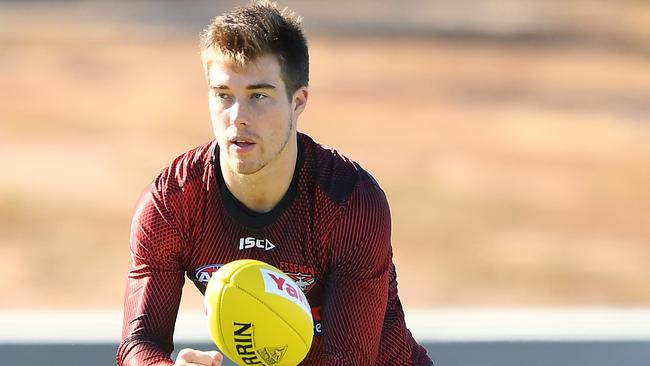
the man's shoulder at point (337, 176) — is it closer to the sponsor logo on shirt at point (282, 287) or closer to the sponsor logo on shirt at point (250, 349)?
the sponsor logo on shirt at point (282, 287)

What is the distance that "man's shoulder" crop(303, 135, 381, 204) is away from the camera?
182 inches

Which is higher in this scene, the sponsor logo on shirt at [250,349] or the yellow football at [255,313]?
the yellow football at [255,313]

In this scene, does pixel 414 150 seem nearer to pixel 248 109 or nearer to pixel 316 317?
pixel 316 317

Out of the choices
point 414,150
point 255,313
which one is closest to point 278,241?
point 255,313

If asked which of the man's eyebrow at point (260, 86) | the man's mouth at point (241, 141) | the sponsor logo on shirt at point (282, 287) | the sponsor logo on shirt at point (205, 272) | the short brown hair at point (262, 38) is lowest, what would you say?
the sponsor logo on shirt at point (282, 287)

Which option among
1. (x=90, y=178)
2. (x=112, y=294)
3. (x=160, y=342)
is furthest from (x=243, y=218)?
(x=90, y=178)

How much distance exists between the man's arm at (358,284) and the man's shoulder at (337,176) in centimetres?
3

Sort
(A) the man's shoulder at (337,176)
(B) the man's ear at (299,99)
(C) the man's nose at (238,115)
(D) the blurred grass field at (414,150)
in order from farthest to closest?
1. (D) the blurred grass field at (414,150)
2. (A) the man's shoulder at (337,176)
3. (B) the man's ear at (299,99)
4. (C) the man's nose at (238,115)

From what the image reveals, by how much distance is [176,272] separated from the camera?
467 centimetres

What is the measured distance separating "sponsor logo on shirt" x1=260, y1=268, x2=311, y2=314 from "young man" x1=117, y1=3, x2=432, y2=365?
0.38m

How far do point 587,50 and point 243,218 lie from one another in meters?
28.0

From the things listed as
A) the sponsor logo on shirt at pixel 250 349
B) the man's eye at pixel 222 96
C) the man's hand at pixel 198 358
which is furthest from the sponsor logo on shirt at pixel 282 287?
the man's eye at pixel 222 96

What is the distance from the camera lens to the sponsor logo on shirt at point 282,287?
411cm

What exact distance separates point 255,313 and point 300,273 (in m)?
0.62
